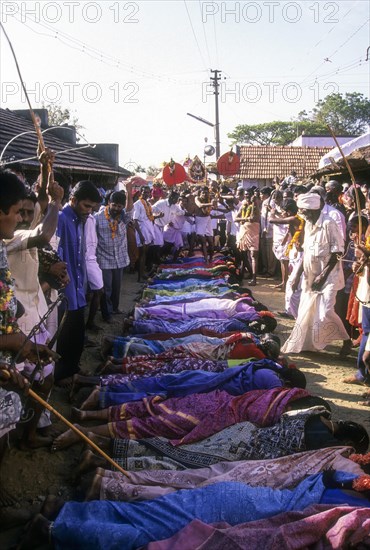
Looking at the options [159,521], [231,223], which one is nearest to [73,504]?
[159,521]

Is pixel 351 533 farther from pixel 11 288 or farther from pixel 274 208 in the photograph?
pixel 274 208

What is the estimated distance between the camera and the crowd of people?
112 inches

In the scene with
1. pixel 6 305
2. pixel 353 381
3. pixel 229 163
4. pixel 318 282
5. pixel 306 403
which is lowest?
pixel 353 381

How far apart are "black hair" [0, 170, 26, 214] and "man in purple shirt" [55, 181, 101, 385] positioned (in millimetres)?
2280

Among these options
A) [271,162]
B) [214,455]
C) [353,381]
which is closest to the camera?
[214,455]

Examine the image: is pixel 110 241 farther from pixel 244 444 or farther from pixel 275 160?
pixel 275 160

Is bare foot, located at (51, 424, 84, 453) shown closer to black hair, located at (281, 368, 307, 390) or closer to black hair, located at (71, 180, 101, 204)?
black hair, located at (281, 368, 307, 390)

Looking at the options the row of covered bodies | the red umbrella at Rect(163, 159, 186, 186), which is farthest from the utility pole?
the row of covered bodies

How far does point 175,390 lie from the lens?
4.57m

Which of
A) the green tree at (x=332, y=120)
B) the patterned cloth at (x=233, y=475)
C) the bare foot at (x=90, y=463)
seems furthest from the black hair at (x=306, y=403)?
the green tree at (x=332, y=120)

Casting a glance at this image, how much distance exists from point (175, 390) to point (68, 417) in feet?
3.11

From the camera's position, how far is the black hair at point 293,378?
4.77 metres

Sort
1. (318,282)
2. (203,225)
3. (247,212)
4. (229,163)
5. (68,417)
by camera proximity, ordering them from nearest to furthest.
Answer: (68,417)
(318,282)
(247,212)
(203,225)
(229,163)

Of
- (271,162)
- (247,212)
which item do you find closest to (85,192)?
(247,212)
